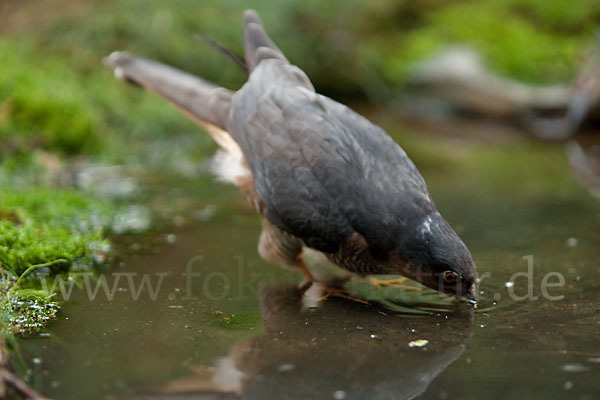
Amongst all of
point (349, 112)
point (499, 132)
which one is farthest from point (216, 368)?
point (499, 132)

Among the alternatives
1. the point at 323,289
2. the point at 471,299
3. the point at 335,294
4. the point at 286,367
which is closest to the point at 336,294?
the point at 335,294

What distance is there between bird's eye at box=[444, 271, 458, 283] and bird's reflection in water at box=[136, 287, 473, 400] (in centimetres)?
17

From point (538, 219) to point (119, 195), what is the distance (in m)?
3.21

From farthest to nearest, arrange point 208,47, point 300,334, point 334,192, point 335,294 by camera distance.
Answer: point 208,47 → point 335,294 → point 334,192 → point 300,334

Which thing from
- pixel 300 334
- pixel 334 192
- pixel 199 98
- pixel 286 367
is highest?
pixel 199 98

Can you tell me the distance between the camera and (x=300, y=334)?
316 cm

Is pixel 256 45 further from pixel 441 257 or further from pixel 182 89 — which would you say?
pixel 441 257

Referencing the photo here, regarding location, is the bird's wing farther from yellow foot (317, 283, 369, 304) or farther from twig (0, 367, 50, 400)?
twig (0, 367, 50, 400)

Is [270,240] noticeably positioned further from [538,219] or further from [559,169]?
[559,169]

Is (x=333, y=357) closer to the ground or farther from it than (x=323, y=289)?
closer to the ground

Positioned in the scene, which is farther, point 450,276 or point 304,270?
point 304,270

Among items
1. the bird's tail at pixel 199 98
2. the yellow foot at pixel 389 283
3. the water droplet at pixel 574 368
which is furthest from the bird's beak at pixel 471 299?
the bird's tail at pixel 199 98

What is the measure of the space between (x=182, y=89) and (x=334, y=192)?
1633 mm

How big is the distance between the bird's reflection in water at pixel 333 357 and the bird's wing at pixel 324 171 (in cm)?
43
